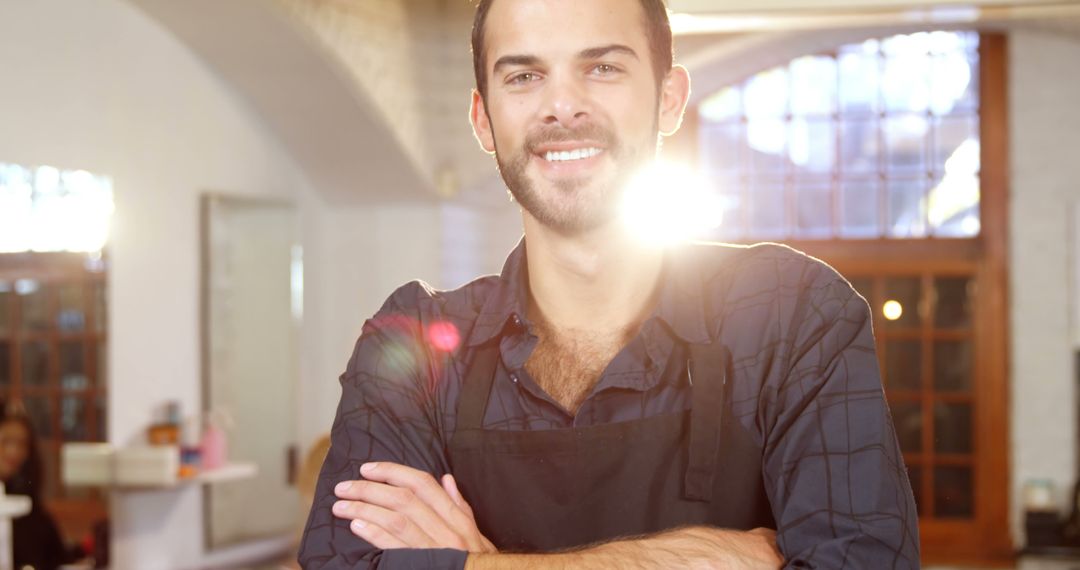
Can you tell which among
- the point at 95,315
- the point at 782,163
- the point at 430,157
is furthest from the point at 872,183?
the point at 95,315

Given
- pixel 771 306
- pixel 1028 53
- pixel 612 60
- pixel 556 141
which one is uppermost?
pixel 1028 53

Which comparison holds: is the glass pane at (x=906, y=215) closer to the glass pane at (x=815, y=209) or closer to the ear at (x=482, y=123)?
the glass pane at (x=815, y=209)

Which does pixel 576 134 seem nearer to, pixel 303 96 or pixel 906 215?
pixel 303 96

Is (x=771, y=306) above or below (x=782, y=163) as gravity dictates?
below

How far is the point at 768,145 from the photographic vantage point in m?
8.66

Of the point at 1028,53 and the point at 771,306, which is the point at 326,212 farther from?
the point at 771,306

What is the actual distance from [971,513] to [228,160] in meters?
5.14

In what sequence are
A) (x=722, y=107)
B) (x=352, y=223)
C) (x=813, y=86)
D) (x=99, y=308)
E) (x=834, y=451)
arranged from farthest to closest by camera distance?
1. (x=722, y=107)
2. (x=813, y=86)
3. (x=352, y=223)
4. (x=99, y=308)
5. (x=834, y=451)

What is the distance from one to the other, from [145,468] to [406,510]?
4.80m

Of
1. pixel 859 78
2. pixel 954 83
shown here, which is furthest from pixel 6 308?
pixel 954 83

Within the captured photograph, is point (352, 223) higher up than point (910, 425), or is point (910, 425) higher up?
point (352, 223)

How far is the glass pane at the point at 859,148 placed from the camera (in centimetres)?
852

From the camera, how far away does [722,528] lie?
1755 mm

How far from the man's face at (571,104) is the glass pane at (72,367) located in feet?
15.6
